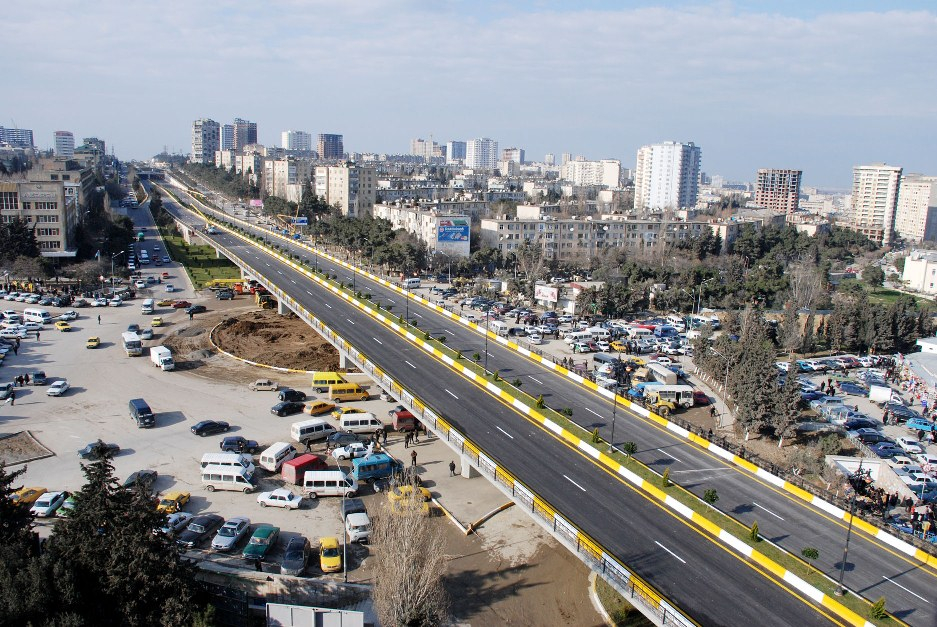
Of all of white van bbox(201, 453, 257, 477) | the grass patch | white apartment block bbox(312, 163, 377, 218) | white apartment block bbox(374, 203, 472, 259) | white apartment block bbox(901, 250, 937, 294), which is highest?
white apartment block bbox(312, 163, 377, 218)

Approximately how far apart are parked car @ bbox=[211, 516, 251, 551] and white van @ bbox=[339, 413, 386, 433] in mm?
7491

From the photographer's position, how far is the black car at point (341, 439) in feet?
85.1

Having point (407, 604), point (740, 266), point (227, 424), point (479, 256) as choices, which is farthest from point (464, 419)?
point (740, 266)

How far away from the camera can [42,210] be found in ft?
199

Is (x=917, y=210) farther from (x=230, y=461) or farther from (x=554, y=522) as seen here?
(x=230, y=461)

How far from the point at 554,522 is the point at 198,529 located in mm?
10436

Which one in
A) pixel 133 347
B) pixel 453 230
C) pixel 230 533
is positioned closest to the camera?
pixel 230 533

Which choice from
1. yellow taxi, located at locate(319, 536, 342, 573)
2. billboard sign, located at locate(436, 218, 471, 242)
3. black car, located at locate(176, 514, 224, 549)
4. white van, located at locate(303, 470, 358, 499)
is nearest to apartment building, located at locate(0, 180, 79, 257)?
billboard sign, located at locate(436, 218, 471, 242)

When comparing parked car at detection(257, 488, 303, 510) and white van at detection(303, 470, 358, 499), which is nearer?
parked car at detection(257, 488, 303, 510)

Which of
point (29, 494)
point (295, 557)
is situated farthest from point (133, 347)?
point (295, 557)

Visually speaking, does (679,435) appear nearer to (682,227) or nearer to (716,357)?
(716,357)

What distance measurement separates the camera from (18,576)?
1371cm

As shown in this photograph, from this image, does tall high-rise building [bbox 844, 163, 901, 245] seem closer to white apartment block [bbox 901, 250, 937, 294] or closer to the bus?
white apartment block [bbox 901, 250, 937, 294]

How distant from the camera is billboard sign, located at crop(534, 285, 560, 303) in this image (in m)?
50.3
